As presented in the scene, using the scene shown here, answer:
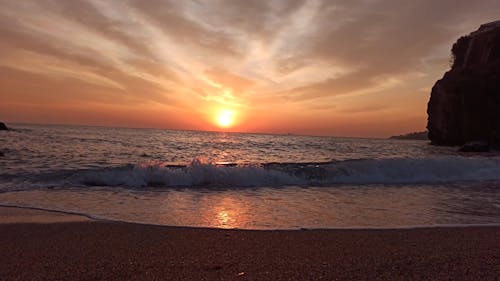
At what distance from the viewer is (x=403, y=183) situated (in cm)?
1455

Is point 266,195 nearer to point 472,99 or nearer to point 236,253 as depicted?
point 236,253

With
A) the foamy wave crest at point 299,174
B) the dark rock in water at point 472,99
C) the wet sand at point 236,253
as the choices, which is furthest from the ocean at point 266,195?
the dark rock in water at point 472,99

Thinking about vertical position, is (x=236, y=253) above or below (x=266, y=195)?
above

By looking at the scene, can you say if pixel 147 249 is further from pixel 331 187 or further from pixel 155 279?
pixel 331 187

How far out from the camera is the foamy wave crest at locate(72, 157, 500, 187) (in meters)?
12.3

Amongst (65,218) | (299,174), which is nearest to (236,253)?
(65,218)

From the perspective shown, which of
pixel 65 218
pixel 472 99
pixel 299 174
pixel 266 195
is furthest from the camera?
pixel 472 99

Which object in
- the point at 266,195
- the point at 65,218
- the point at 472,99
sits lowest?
the point at 266,195

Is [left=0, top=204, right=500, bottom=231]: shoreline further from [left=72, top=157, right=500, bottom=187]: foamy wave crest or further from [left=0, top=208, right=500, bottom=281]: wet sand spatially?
[left=72, top=157, right=500, bottom=187]: foamy wave crest

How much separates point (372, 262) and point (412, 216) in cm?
387

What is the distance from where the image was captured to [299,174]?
14.5 meters

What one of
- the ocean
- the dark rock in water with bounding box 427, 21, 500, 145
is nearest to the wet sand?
the ocean

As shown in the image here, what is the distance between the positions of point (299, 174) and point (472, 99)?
45.6 metres

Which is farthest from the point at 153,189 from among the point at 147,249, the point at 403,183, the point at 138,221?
the point at 403,183
